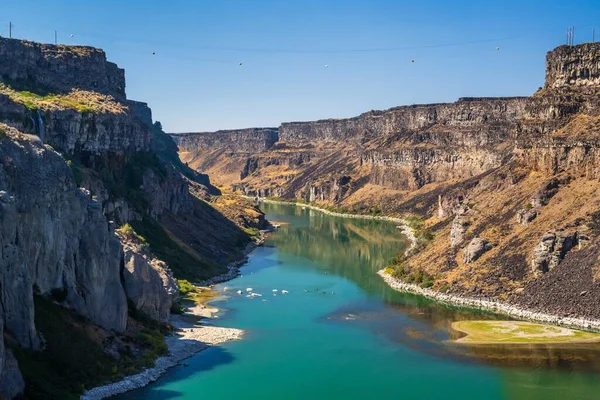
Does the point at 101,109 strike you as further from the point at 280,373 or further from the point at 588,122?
the point at 588,122

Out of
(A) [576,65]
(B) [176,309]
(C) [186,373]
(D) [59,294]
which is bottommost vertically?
(C) [186,373]

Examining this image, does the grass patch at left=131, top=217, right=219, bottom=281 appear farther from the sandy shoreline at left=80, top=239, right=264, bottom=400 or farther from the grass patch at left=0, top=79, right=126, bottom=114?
the grass patch at left=0, top=79, right=126, bottom=114

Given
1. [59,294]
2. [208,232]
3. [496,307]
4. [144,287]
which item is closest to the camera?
[59,294]

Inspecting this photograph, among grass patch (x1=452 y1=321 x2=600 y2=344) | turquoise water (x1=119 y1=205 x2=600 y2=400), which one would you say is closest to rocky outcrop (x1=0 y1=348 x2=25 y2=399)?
turquoise water (x1=119 y1=205 x2=600 y2=400)

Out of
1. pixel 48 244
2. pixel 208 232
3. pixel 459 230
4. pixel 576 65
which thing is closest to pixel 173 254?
pixel 208 232

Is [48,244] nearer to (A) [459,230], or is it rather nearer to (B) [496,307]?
(B) [496,307]

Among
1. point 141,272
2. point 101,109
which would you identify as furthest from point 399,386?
point 101,109

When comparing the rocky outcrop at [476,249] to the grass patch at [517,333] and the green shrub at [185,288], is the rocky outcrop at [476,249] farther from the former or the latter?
the green shrub at [185,288]
